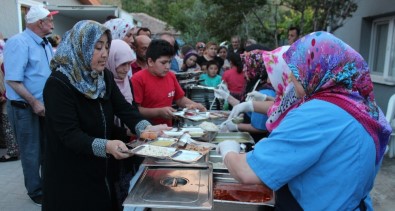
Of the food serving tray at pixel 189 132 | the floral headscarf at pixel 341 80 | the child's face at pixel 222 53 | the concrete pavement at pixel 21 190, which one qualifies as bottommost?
the concrete pavement at pixel 21 190

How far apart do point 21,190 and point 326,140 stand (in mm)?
3524

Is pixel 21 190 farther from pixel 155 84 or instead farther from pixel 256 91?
pixel 256 91

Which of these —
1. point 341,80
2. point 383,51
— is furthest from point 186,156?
point 383,51

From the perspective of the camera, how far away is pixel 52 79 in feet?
5.56

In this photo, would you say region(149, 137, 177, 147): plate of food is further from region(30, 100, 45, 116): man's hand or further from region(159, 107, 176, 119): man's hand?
region(30, 100, 45, 116): man's hand

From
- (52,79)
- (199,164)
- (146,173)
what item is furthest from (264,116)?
(52,79)

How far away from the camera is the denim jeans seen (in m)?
3.11

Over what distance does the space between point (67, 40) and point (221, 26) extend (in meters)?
11.5

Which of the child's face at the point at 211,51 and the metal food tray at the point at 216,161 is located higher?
the child's face at the point at 211,51

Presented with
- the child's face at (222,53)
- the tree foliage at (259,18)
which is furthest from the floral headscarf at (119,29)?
the tree foliage at (259,18)

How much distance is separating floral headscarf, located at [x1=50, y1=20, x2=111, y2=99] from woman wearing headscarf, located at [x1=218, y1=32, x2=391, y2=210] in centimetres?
93

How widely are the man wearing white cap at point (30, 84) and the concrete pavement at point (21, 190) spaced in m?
0.19

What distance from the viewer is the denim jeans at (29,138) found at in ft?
10.2

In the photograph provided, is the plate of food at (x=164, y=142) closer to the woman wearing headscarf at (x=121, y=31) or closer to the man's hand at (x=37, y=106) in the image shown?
the man's hand at (x=37, y=106)
